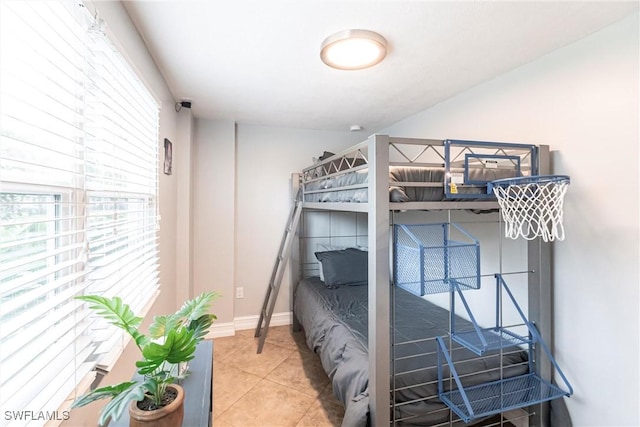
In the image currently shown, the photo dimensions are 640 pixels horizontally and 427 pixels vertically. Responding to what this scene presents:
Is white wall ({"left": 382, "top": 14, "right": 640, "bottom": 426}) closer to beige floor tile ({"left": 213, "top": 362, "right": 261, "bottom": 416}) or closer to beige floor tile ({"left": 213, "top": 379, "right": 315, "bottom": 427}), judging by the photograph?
beige floor tile ({"left": 213, "top": 379, "right": 315, "bottom": 427})

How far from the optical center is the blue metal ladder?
58.7 inches

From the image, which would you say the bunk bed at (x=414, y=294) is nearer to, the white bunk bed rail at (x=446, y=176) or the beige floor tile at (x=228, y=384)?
the white bunk bed rail at (x=446, y=176)

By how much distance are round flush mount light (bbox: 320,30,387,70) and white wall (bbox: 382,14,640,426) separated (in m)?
1.03

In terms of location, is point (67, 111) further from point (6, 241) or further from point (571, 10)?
point (571, 10)

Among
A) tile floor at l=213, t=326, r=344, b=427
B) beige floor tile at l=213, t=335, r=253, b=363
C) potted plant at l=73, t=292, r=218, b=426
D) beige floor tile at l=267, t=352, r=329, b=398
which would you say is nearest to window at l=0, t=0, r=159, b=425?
potted plant at l=73, t=292, r=218, b=426

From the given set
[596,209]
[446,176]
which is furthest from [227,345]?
[596,209]

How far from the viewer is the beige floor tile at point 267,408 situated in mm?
1973

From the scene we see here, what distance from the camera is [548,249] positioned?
1759 mm

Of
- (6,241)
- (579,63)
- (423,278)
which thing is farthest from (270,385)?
(579,63)

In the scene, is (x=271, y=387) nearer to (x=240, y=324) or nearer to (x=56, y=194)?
(x=240, y=324)

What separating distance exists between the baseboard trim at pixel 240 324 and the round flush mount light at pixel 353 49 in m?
2.84

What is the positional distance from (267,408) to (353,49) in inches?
95.7

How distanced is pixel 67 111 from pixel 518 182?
6.42ft

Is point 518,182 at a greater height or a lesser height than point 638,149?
lesser
